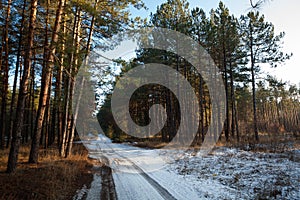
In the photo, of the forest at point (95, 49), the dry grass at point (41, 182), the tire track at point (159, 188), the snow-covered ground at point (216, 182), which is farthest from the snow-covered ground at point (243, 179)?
the forest at point (95, 49)

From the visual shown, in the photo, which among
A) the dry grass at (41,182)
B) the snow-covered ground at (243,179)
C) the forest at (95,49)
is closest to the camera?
the dry grass at (41,182)

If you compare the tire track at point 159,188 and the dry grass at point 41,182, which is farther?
the tire track at point 159,188

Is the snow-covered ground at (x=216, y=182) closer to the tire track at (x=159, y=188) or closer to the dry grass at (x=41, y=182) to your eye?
the tire track at (x=159, y=188)

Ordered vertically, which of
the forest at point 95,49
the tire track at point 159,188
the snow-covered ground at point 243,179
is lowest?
the tire track at point 159,188

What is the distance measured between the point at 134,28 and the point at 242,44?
15138 mm

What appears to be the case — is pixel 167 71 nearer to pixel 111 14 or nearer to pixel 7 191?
pixel 111 14

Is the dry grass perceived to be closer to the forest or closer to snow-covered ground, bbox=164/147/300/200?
the forest

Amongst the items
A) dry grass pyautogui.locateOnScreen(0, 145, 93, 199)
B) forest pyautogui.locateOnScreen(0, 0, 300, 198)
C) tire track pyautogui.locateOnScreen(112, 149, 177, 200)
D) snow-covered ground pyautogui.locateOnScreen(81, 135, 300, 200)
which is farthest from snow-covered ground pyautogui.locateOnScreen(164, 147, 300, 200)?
forest pyautogui.locateOnScreen(0, 0, 300, 198)

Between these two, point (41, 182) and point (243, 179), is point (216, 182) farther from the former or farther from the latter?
point (41, 182)

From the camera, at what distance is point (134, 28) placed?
428 inches

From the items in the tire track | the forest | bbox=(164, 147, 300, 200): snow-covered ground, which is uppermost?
the forest

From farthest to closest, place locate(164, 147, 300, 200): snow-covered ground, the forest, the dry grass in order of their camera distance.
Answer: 1. the forest
2. locate(164, 147, 300, 200): snow-covered ground
3. the dry grass

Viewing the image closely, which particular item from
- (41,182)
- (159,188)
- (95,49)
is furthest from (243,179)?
(95,49)

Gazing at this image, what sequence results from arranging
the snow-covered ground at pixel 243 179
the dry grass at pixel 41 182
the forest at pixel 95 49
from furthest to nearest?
1. the forest at pixel 95 49
2. the snow-covered ground at pixel 243 179
3. the dry grass at pixel 41 182
